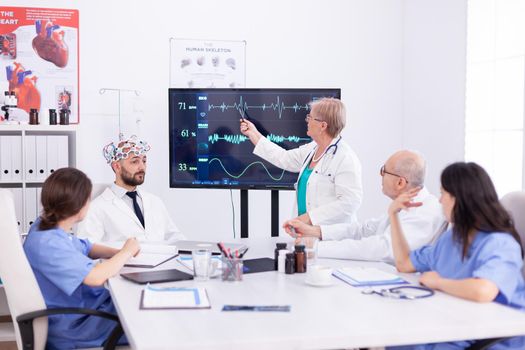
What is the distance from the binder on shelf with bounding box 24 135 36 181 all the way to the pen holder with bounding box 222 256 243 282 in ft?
6.83

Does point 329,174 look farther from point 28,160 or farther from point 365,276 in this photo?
point 28,160

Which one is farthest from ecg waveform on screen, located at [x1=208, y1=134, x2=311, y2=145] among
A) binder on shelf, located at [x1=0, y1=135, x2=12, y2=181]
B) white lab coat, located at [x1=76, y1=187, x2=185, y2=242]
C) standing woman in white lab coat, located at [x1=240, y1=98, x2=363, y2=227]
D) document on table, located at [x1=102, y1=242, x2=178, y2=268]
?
document on table, located at [x1=102, y1=242, x2=178, y2=268]

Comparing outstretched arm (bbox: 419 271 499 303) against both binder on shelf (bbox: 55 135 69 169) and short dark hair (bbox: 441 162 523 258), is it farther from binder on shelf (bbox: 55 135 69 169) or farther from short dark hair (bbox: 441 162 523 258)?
binder on shelf (bbox: 55 135 69 169)

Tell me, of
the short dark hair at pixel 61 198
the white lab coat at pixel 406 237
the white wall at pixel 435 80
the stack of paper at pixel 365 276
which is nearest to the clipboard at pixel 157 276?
the short dark hair at pixel 61 198

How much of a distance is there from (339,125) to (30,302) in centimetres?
201

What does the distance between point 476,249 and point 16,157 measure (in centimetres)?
288

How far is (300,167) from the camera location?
4.10 metres

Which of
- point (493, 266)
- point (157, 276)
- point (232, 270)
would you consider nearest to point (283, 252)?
point (232, 270)

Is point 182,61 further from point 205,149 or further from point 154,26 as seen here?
point 205,149

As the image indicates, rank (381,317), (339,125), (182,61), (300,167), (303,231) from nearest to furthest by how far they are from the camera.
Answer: (381,317) → (303,231) → (339,125) → (300,167) → (182,61)

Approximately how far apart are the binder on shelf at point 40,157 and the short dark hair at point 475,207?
2.68 m

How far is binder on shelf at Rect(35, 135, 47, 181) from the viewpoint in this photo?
3.95 m

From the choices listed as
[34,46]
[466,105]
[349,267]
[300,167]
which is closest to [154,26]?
[34,46]

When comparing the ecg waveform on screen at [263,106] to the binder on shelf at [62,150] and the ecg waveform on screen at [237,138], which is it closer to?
the ecg waveform on screen at [237,138]
